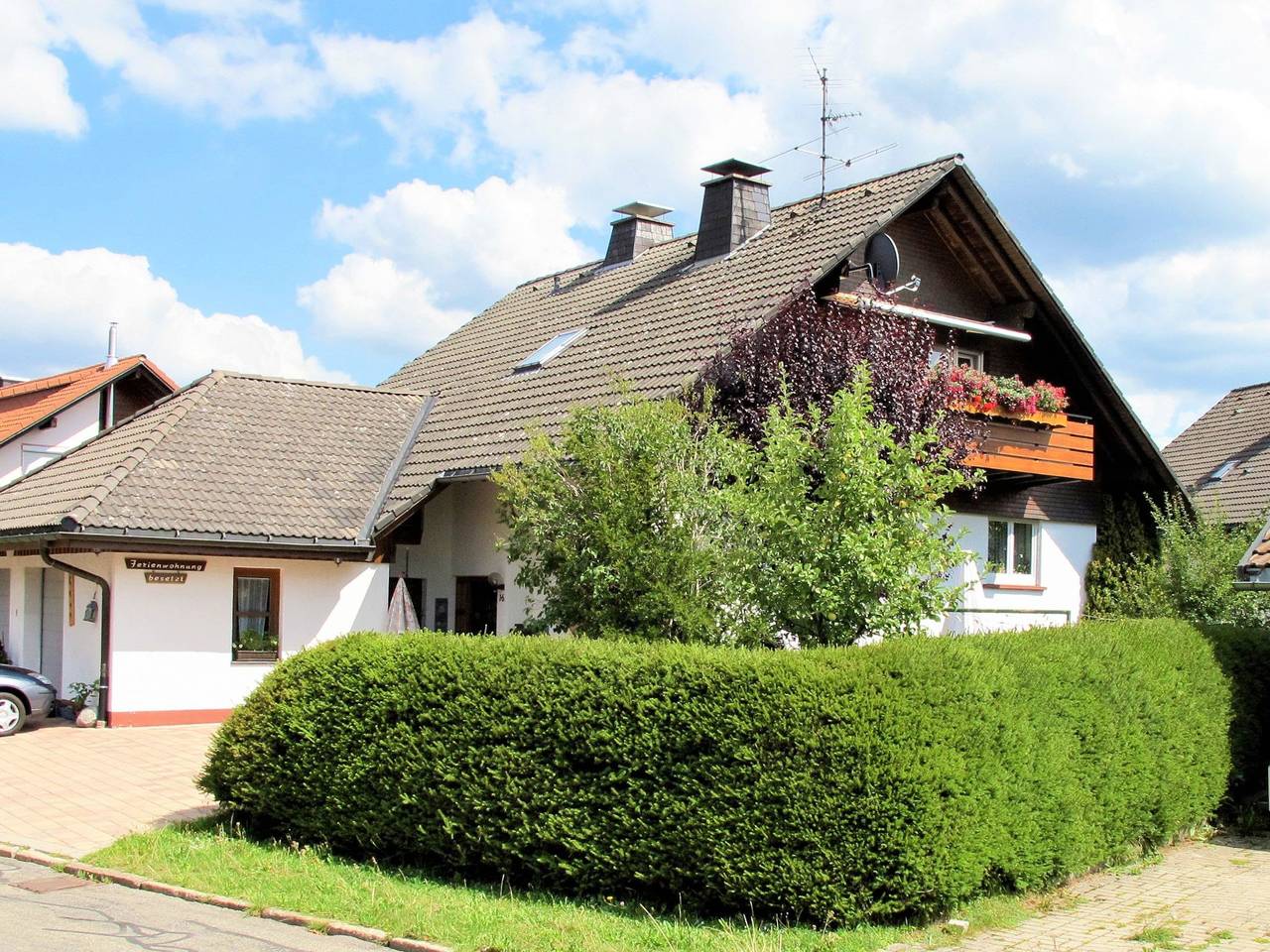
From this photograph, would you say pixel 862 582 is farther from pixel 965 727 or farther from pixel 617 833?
pixel 617 833

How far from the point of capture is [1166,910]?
348 inches

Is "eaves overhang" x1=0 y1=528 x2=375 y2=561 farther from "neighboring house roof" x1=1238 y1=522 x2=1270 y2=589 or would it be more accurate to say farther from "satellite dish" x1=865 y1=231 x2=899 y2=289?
"neighboring house roof" x1=1238 y1=522 x2=1270 y2=589

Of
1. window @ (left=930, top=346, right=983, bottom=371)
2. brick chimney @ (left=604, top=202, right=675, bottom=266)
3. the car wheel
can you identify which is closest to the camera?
the car wheel

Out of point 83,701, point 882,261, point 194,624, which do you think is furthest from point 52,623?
point 882,261

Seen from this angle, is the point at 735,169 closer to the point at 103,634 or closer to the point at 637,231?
the point at 637,231

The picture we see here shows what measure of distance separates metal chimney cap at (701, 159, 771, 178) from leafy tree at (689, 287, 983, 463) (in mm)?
5837

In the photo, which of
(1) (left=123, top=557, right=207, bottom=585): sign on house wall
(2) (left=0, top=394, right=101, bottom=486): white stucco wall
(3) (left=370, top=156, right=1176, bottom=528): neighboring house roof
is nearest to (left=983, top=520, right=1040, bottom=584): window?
(3) (left=370, top=156, right=1176, bottom=528): neighboring house roof

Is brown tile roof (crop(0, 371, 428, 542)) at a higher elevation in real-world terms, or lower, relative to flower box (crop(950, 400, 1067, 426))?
lower

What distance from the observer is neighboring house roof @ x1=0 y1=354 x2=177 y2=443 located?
2773cm

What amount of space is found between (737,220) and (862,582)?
12.3 metres

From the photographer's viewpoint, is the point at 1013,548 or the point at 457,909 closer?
the point at 457,909

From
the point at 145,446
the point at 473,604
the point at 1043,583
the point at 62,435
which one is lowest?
the point at 473,604

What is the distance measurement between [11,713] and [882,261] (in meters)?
13.3

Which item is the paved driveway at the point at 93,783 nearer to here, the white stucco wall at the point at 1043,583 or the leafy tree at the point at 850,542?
the leafy tree at the point at 850,542
